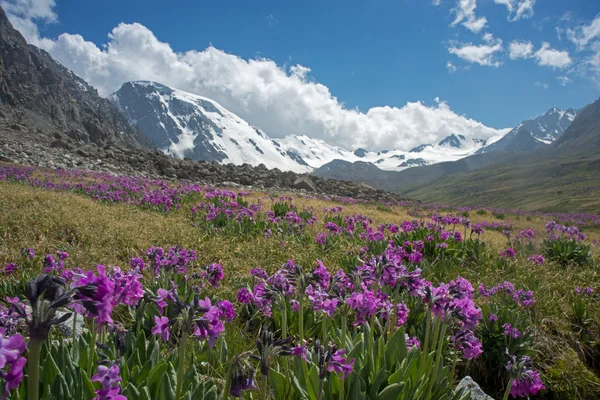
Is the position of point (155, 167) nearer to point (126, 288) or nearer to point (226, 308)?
point (226, 308)

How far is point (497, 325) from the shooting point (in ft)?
13.4

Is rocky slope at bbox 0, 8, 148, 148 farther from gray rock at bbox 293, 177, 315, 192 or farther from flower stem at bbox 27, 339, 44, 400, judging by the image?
flower stem at bbox 27, 339, 44, 400

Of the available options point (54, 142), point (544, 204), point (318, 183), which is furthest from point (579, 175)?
point (54, 142)

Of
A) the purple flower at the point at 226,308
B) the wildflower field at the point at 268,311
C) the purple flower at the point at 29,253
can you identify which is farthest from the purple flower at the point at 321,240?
the purple flower at the point at 29,253

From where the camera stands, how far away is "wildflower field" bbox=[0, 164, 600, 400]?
180 cm

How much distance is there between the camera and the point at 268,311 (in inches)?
146

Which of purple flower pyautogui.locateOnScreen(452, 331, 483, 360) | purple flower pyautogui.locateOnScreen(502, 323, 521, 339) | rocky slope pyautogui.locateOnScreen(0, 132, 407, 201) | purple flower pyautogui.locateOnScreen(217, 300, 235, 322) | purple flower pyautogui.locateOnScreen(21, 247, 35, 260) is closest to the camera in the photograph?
purple flower pyautogui.locateOnScreen(217, 300, 235, 322)

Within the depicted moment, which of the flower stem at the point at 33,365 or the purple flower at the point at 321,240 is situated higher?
the flower stem at the point at 33,365

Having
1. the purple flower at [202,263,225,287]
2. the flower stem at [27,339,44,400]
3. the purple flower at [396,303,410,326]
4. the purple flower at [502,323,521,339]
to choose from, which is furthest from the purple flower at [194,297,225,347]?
the purple flower at [502,323,521,339]

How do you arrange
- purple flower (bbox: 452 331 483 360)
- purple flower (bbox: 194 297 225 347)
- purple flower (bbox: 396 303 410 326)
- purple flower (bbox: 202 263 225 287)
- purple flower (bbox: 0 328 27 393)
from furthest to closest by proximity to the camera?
1. purple flower (bbox: 202 263 225 287)
2. purple flower (bbox: 396 303 410 326)
3. purple flower (bbox: 452 331 483 360)
4. purple flower (bbox: 194 297 225 347)
5. purple flower (bbox: 0 328 27 393)

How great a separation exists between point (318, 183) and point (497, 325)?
919 inches

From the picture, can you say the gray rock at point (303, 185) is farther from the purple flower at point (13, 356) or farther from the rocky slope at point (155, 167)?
Result: the purple flower at point (13, 356)

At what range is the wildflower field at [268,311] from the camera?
180 cm

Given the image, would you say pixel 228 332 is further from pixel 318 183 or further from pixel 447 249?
pixel 318 183
